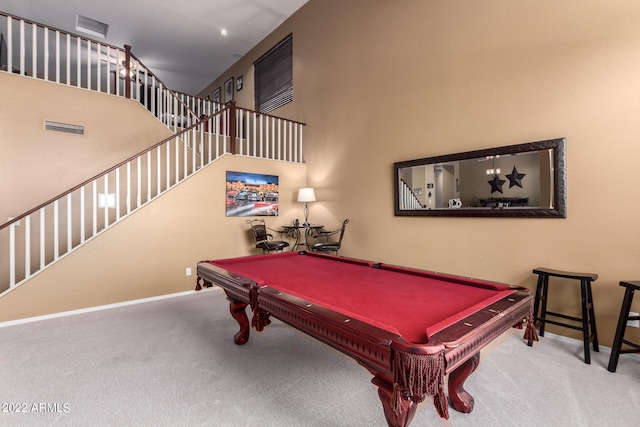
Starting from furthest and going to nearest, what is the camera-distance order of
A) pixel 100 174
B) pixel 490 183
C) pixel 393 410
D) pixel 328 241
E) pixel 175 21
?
1. pixel 175 21
2. pixel 328 241
3. pixel 100 174
4. pixel 490 183
5. pixel 393 410

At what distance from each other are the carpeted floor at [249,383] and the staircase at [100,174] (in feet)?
4.58

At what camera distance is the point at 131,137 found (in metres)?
5.16

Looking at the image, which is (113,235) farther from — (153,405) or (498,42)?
(498,42)

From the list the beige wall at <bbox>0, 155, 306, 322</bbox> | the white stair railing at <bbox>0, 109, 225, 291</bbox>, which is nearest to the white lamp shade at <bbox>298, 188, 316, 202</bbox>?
the beige wall at <bbox>0, 155, 306, 322</bbox>

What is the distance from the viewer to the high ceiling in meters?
5.91

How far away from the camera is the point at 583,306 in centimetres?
253

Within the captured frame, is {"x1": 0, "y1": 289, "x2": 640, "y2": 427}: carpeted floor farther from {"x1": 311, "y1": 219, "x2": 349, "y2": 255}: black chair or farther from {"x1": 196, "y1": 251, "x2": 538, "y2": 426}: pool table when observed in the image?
{"x1": 311, "y1": 219, "x2": 349, "y2": 255}: black chair

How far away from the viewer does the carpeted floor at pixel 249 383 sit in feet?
5.74

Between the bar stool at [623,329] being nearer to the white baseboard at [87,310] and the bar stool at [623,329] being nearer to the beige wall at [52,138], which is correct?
the white baseboard at [87,310]

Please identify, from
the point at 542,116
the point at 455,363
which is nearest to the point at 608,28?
the point at 542,116

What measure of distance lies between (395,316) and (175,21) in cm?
784

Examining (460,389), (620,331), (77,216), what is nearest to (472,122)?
(620,331)

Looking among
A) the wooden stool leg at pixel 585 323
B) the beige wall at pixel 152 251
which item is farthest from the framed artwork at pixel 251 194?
the wooden stool leg at pixel 585 323

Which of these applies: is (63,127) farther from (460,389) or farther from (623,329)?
(623,329)
